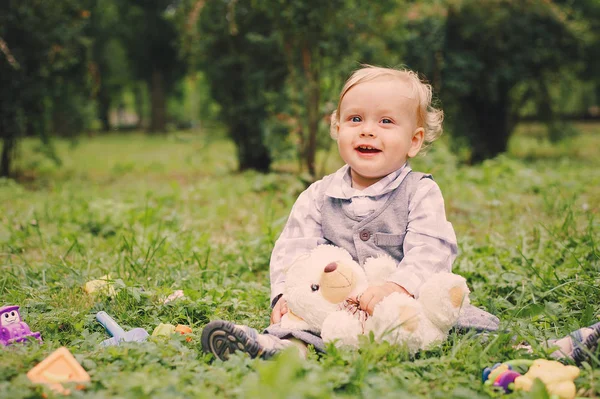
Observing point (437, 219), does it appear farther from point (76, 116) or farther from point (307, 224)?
point (76, 116)

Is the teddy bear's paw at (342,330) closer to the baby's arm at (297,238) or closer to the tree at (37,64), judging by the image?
the baby's arm at (297,238)

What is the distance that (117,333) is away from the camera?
228 cm

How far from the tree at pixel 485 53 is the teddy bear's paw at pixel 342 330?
20.5 ft

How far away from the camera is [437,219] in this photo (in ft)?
7.74

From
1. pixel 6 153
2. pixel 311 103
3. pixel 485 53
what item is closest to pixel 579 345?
pixel 311 103

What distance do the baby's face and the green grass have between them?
0.79 meters

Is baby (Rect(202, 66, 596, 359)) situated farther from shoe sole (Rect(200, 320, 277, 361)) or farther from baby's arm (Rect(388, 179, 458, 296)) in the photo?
shoe sole (Rect(200, 320, 277, 361))

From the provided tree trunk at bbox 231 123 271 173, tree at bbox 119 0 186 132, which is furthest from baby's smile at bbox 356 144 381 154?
tree at bbox 119 0 186 132

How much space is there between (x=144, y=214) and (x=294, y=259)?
213cm

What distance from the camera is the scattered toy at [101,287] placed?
269 centimetres

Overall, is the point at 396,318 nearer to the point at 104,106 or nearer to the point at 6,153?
the point at 6,153

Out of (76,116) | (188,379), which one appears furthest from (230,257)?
(76,116)

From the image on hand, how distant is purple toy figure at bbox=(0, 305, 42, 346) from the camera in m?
2.16

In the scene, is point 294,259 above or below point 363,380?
above
